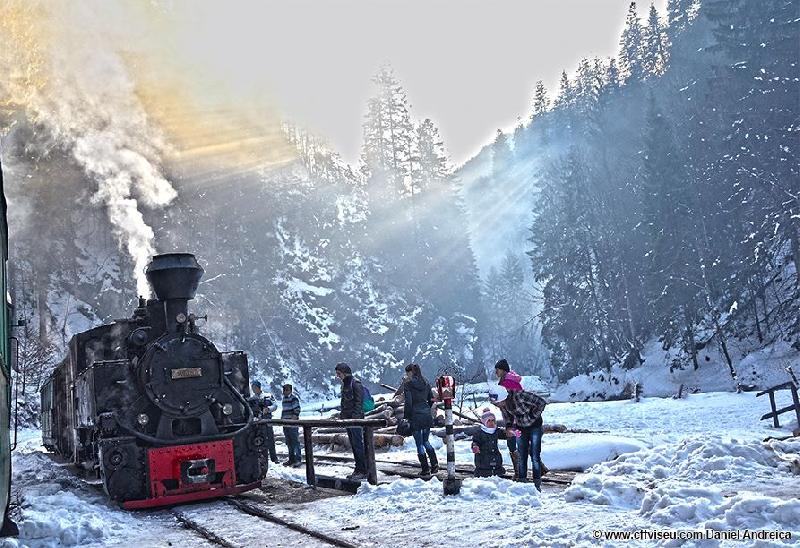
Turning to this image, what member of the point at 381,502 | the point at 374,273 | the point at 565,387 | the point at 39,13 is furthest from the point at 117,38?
the point at 381,502

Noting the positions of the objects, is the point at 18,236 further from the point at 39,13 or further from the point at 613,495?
the point at 613,495

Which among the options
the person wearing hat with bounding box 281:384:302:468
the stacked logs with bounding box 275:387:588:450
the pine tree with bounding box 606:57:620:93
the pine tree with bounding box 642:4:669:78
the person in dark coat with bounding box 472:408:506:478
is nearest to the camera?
the person in dark coat with bounding box 472:408:506:478

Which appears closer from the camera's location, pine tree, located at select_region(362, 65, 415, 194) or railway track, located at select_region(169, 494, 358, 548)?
railway track, located at select_region(169, 494, 358, 548)

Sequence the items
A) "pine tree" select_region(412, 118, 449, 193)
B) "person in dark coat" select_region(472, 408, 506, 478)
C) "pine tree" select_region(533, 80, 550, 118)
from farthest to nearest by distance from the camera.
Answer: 1. "pine tree" select_region(533, 80, 550, 118)
2. "pine tree" select_region(412, 118, 449, 193)
3. "person in dark coat" select_region(472, 408, 506, 478)

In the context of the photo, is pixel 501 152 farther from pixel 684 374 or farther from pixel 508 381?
pixel 508 381

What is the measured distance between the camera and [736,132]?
107ft

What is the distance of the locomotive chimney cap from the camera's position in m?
11.2

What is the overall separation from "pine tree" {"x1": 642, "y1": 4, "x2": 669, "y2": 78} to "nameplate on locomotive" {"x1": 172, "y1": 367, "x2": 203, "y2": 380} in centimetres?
6234

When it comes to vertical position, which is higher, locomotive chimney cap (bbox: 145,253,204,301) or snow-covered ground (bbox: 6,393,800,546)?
locomotive chimney cap (bbox: 145,253,204,301)

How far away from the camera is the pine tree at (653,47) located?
64.8m

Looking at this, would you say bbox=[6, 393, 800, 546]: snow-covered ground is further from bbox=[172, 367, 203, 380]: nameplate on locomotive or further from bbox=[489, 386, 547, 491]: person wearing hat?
bbox=[172, 367, 203, 380]: nameplate on locomotive

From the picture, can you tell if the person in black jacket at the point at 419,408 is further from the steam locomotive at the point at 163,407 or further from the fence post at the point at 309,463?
the steam locomotive at the point at 163,407

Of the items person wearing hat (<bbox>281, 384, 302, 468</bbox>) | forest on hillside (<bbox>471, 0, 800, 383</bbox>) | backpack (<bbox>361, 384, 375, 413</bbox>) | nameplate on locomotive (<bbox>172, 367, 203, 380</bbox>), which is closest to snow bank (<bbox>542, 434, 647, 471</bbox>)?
backpack (<bbox>361, 384, 375, 413</bbox>)

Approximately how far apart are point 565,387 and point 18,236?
39872 mm
